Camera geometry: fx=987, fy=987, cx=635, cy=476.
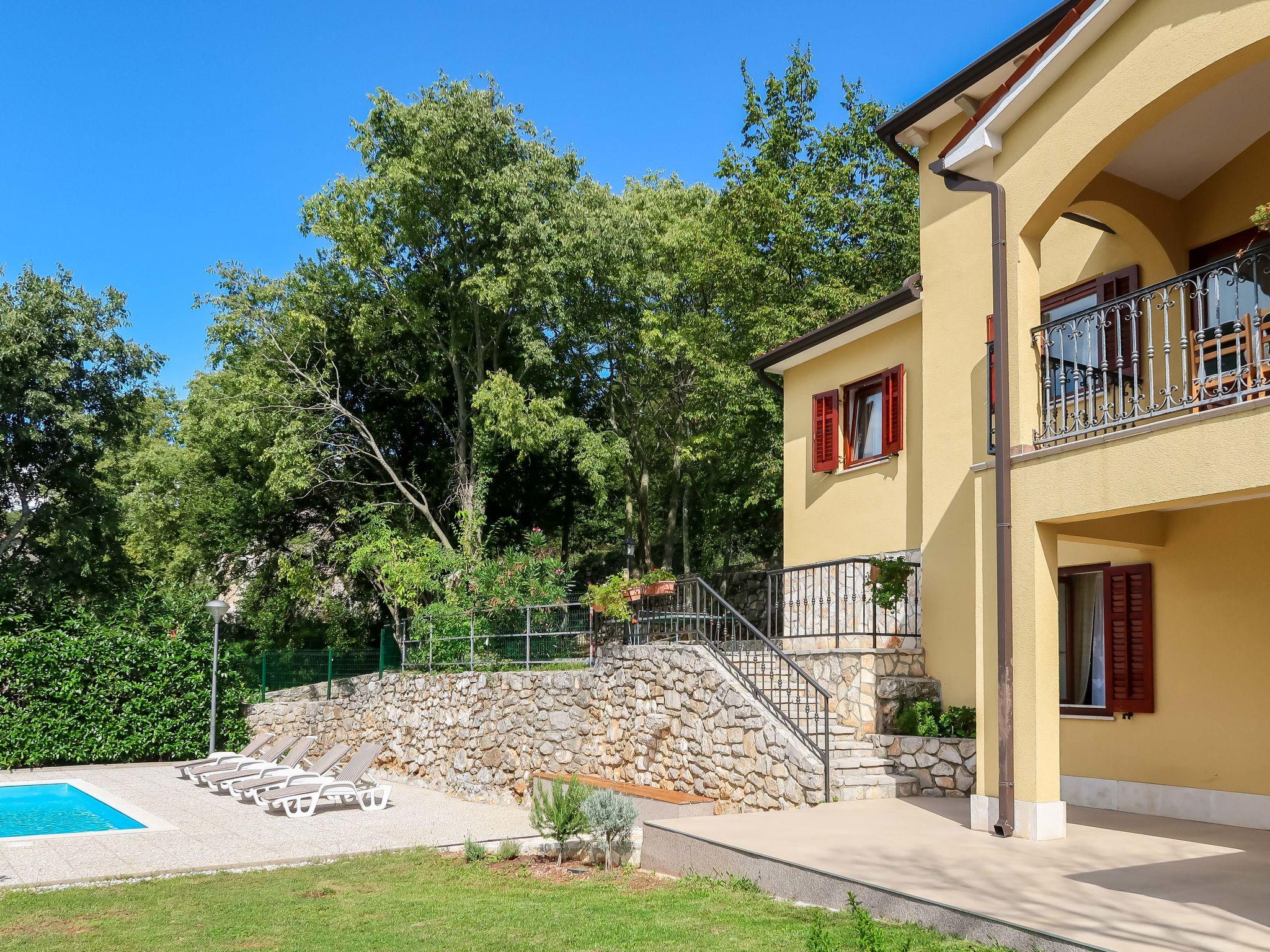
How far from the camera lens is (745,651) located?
47.8ft

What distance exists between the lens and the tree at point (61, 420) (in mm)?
22297

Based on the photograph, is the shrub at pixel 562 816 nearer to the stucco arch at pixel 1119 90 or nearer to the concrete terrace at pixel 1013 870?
the concrete terrace at pixel 1013 870

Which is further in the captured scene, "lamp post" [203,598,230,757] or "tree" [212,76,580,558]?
"tree" [212,76,580,558]

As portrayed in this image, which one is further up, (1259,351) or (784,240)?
(784,240)

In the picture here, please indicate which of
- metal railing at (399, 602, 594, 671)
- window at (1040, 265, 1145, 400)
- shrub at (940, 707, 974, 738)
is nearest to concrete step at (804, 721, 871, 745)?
shrub at (940, 707, 974, 738)

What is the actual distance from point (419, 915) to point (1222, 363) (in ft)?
27.1

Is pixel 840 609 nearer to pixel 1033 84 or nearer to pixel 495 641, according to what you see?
pixel 495 641

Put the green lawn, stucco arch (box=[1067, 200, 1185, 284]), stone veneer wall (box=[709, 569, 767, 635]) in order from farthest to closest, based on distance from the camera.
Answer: stone veneer wall (box=[709, 569, 767, 635]) → stucco arch (box=[1067, 200, 1185, 284]) → the green lawn

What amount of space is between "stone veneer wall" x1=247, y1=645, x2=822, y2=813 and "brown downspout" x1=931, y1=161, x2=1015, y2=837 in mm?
2770

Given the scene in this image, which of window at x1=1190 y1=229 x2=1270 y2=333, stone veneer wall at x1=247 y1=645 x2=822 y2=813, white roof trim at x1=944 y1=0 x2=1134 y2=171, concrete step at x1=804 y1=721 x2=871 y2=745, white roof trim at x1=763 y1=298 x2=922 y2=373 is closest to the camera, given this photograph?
white roof trim at x1=944 y1=0 x2=1134 y2=171

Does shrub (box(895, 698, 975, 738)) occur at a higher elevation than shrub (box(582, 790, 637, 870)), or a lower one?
higher

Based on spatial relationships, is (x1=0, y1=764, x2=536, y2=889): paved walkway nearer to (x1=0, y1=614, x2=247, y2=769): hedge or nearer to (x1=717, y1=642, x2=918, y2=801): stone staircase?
(x1=0, y1=614, x2=247, y2=769): hedge

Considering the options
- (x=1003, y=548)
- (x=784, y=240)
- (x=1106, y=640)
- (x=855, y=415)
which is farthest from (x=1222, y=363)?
(x=784, y=240)

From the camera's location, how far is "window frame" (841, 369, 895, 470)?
15.1 m
